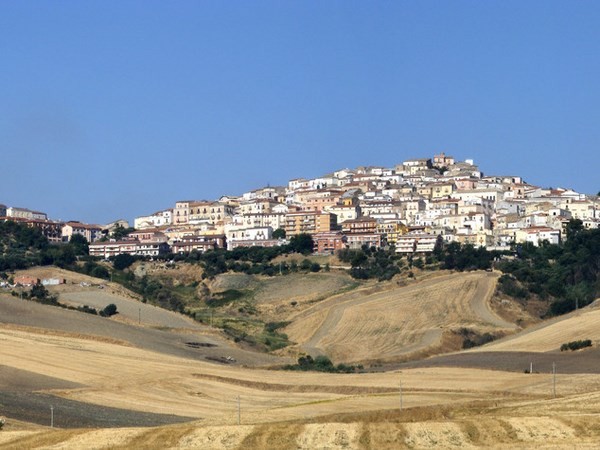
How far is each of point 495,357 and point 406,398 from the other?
21.9m

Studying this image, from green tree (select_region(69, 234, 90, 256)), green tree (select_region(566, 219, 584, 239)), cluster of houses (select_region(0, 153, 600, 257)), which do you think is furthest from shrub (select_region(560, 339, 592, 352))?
green tree (select_region(69, 234, 90, 256))

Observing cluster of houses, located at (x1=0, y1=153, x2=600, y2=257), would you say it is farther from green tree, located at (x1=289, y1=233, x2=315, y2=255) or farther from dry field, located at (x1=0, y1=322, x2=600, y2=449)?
dry field, located at (x1=0, y1=322, x2=600, y2=449)

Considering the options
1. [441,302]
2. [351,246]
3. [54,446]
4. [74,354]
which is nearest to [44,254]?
[351,246]

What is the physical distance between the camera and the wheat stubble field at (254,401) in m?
43.8

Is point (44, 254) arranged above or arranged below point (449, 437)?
above

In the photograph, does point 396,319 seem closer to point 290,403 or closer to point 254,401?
point 254,401

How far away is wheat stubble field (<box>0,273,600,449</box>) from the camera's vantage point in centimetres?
4381

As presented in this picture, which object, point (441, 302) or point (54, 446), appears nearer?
point (54, 446)

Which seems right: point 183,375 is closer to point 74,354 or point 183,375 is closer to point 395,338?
point 74,354

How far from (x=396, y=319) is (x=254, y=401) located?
157 feet

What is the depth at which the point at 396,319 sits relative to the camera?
373 ft

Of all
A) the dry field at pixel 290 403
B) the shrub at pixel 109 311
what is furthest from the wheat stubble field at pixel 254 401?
the shrub at pixel 109 311

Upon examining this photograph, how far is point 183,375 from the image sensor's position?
248 feet

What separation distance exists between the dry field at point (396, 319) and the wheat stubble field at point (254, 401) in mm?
1853
